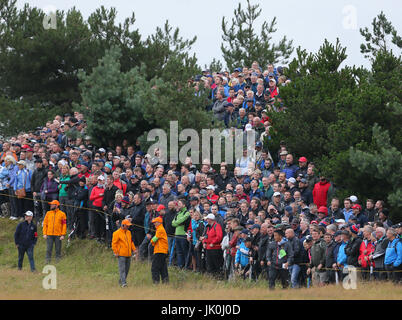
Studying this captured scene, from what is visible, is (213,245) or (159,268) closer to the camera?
(159,268)

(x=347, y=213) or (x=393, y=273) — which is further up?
(x=347, y=213)

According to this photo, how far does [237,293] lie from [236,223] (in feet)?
9.64

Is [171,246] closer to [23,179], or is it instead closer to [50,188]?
[50,188]

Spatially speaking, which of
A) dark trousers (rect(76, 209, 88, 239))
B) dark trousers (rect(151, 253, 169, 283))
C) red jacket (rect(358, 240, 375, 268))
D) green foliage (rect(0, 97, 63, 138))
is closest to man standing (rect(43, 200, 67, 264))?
dark trousers (rect(76, 209, 88, 239))

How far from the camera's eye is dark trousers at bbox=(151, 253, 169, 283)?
21.4 metres

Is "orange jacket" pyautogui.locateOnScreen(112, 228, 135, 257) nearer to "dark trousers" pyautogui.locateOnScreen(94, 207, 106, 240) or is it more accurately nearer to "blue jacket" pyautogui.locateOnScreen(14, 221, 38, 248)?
"blue jacket" pyautogui.locateOnScreen(14, 221, 38, 248)

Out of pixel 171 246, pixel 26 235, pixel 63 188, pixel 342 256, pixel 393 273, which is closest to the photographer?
pixel 393 273

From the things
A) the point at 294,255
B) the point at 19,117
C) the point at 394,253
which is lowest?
the point at 294,255

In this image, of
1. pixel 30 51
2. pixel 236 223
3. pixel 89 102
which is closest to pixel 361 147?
pixel 236 223

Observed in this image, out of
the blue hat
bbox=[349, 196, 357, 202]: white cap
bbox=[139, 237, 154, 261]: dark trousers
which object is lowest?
bbox=[139, 237, 154, 261]: dark trousers

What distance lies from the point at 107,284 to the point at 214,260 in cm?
290

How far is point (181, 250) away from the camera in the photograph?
911 inches

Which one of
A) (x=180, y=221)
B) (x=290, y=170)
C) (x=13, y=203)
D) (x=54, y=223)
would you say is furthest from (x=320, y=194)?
(x=13, y=203)

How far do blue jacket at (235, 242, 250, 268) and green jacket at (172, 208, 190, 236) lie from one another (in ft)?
7.48
